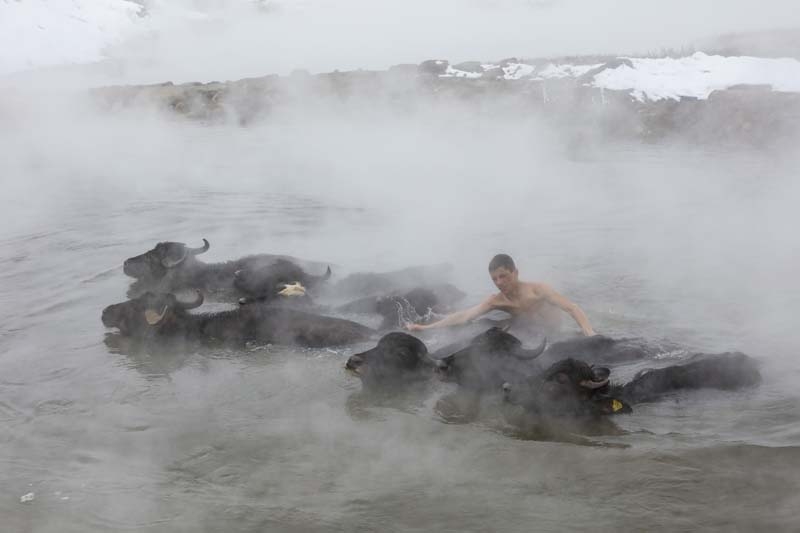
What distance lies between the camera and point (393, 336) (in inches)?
237

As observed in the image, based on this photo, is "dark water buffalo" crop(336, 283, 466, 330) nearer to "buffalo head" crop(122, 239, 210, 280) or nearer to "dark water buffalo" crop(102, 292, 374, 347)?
"dark water buffalo" crop(102, 292, 374, 347)

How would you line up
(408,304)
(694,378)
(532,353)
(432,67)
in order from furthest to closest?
1. (432,67)
2. (408,304)
3. (532,353)
4. (694,378)

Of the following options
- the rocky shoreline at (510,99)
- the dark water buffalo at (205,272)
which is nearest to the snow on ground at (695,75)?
the rocky shoreline at (510,99)

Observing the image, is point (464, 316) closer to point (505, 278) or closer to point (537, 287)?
point (505, 278)

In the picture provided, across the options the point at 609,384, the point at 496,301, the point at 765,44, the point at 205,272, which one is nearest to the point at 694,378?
the point at 609,384

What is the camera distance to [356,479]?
15.0ft

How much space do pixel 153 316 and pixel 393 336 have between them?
2.47 metres

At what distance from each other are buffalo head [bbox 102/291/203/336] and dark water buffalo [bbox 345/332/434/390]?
2074 millimetres

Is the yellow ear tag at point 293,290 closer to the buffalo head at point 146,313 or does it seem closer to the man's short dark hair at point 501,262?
the buffalo head at point 146,313

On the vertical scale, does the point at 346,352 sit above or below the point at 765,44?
below

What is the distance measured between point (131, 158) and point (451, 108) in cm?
826

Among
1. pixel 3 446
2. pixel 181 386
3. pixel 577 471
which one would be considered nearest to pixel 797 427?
pixel 577 471

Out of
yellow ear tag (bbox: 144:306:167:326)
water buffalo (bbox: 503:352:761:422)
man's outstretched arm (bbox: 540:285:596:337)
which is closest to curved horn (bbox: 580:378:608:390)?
water buffalo (bbox: 503:352:761:422)

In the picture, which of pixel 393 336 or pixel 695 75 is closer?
pixel 393 336
